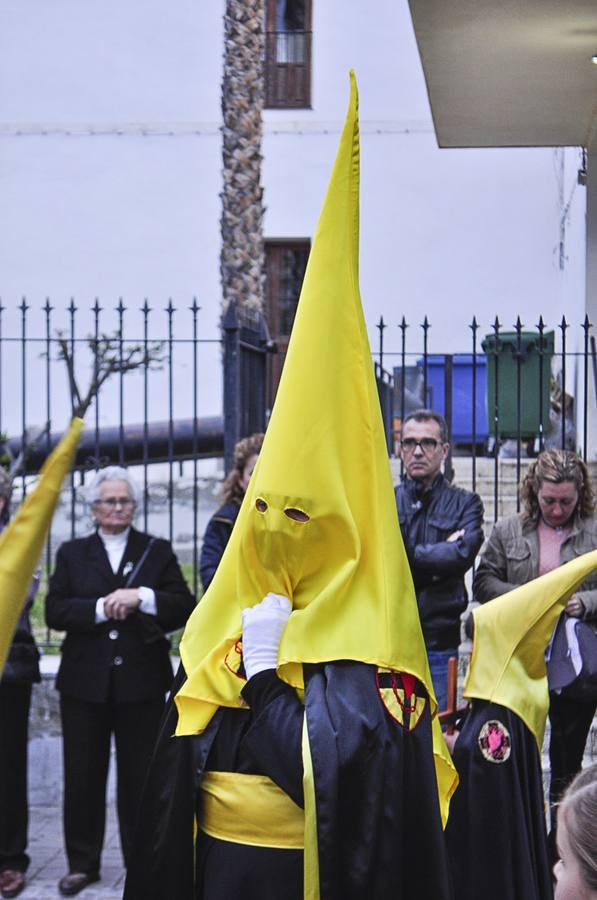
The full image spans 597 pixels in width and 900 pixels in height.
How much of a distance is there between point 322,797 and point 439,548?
2.73 m

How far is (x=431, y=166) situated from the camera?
1678cm

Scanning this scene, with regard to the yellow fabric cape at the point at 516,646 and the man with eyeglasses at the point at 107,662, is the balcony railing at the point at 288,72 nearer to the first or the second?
the man with eyeglasses at the point at 107,662

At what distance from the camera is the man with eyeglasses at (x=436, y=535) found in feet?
17.7

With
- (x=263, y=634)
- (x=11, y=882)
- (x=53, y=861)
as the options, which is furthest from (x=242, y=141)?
(x=263, y=634)

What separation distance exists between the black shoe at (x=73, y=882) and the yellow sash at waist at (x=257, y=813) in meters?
2.98

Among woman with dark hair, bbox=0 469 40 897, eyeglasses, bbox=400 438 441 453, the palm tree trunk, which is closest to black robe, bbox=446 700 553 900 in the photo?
eyeglasses, bbox=400 438 441 453

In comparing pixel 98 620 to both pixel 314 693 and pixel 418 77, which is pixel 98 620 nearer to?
pixel 314 693

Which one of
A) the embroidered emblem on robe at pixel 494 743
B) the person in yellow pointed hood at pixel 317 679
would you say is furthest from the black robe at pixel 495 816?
the person in yellow pointed hood at pixel 317 679

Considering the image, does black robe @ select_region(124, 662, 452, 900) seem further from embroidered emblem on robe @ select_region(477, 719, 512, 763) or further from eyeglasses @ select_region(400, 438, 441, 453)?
eyeglasses @ select_region(400, 438, 441, 453)

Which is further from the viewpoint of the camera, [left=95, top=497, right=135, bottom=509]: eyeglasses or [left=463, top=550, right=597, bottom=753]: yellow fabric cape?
[left=95, top=497, right=135, bottom=509]: eyeglasses

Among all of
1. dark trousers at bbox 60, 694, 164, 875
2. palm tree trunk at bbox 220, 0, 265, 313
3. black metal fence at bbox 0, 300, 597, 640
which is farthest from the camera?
palm tree trunk at bbox 220, 0, 265, 313

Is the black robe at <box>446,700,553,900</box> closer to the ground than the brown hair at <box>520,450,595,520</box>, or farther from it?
closer to the ground

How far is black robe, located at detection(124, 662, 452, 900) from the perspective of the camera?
9.01 ft

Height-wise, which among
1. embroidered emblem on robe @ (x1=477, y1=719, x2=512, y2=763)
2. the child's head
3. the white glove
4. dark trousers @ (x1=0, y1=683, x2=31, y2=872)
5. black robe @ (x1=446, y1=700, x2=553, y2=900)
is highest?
the white glove
